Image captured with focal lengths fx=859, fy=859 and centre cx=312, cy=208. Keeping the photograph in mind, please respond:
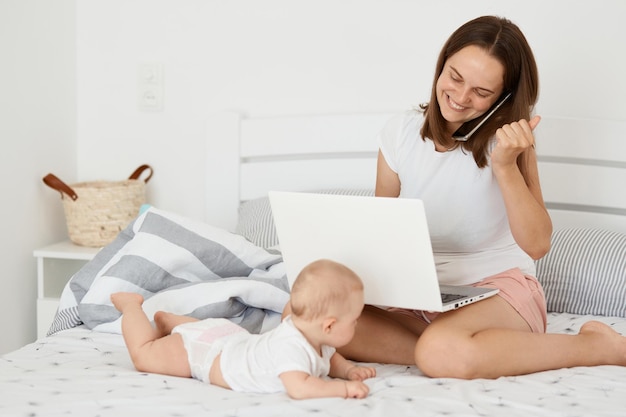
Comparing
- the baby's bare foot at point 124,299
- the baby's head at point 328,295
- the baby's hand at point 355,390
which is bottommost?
the baby's hand at point 355,390

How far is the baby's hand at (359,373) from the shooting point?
1.36 m

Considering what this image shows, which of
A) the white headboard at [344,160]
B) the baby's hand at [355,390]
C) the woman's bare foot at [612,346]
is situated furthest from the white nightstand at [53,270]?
the woman's bare foot at [612,346]

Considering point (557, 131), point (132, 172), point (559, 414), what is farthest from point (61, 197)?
point (559, 414)

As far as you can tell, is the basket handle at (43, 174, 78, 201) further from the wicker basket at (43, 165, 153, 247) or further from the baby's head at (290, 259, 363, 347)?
the baby's head at (290, 259, 363, 347)

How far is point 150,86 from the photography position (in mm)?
2625

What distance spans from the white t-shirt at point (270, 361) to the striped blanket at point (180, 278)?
0.32 m

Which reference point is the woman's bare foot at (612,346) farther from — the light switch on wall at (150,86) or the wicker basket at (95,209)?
the light switch on wall at (150,86)

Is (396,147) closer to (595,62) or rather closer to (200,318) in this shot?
(200,318)

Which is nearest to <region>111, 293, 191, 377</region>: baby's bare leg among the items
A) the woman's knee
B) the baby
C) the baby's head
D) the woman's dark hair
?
the baby

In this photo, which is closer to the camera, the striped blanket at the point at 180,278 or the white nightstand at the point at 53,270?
the striped blanket at the point at 180,278

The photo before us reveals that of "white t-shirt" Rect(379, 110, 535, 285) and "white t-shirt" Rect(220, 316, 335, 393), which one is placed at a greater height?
"white t-shirt" Rect(379, 110, 535, 285)

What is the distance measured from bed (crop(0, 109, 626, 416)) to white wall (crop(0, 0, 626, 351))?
110 millimetres

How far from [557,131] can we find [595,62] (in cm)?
21

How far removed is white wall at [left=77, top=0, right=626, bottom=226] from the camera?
2273 millimetres
